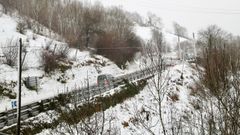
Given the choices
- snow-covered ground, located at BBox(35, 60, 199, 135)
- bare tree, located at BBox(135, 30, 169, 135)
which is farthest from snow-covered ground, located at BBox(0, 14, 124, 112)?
bare tree, located at BBox(135, 30, 169, 135)

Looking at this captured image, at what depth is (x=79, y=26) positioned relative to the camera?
49.2 meters

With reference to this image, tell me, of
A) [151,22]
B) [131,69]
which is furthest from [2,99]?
[151,22]

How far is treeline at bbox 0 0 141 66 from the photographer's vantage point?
4575 cm

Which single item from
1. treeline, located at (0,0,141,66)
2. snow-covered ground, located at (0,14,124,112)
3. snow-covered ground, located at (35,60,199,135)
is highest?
treeline, located at (0,0,141,66)

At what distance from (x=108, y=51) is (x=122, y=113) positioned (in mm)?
27799

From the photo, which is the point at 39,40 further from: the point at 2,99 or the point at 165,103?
the point at 165,103

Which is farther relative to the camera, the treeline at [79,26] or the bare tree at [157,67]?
the treeline at [79,26]

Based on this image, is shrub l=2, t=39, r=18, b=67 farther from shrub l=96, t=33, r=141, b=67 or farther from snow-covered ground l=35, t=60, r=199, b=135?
shrub l=96, t=33, r=141, b=67

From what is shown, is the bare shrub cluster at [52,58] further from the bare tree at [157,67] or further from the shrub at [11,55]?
the bare tree at [157,67]

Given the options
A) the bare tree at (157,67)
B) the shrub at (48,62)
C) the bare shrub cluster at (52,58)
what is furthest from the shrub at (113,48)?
the bare tree at (157,67)

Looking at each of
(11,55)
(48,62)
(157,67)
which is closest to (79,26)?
(48,62)

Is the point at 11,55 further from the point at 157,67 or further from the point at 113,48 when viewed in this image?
the point at 157,67

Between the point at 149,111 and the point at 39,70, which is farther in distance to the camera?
the point at 39,70

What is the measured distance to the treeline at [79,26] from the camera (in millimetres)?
45750
